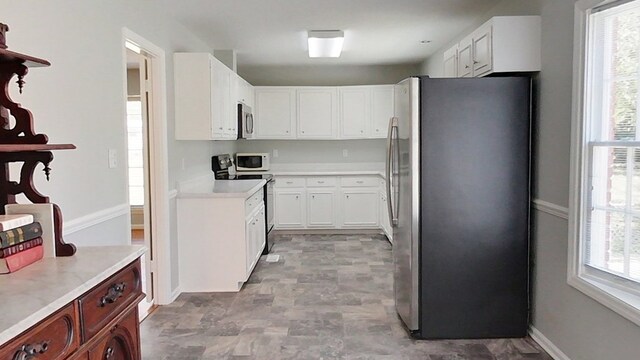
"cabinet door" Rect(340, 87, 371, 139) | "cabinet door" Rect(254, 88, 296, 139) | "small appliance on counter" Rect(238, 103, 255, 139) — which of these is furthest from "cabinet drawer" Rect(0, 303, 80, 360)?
"cabinet door" Rect(340, 87, 371, 139)

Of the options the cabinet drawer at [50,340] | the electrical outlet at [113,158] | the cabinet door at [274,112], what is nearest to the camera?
the cabinet drawer at [50,340]

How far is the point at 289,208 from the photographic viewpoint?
288 inches

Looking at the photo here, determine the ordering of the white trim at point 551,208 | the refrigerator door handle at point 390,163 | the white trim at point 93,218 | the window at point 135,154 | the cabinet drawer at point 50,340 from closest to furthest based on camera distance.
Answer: the cabinet drawer at point 50,340, the white trim at point 93,218, the white trim at point 551,208, the refrigerator door handle at point 390,163, the window at point 135,154

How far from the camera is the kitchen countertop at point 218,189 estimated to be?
4484mm

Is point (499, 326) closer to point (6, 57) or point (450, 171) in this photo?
point (450, 171)

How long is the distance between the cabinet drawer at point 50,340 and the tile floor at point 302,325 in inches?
71.5

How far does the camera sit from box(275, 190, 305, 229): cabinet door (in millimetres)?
7309

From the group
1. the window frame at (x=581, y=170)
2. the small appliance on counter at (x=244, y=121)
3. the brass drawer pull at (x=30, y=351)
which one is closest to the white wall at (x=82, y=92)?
the brass drawer pull at (x=30, y=351)

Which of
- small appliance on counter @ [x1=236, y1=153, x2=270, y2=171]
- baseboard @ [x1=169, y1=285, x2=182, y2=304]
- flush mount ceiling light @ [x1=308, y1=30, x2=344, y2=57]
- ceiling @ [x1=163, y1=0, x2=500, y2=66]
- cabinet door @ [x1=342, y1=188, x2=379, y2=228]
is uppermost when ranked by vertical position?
ceiling @ [x1=163, y1=0, x2=500, y2=66]

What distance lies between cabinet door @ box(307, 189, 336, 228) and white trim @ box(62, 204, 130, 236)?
4082 mm

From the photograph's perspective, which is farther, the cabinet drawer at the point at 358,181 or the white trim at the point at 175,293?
the cabinet drawer at the point at 358,181

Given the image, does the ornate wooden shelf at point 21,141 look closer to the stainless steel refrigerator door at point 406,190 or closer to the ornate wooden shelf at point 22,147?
the ornate wooden shelf at point 22,147

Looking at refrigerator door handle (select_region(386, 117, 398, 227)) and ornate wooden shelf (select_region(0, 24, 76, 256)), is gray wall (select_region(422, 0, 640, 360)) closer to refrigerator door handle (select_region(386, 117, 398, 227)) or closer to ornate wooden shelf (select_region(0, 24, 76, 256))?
refrigerator door handle (select_region(386, 117, 398, 227))

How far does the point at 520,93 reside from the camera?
11.0 feet
